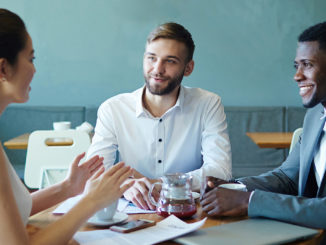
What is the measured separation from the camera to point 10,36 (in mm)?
1180

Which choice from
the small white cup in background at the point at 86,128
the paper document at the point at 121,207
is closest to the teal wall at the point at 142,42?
the small white cup in background at the point at 86,128

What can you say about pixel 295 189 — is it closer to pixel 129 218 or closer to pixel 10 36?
pixel 129 218

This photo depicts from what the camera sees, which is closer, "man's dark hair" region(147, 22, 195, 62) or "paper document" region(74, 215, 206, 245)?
"paper document" region(74, 215, 206, 245)

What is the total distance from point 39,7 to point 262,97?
2.49 meters

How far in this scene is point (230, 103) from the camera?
183 inches

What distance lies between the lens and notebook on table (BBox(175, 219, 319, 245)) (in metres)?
1.13

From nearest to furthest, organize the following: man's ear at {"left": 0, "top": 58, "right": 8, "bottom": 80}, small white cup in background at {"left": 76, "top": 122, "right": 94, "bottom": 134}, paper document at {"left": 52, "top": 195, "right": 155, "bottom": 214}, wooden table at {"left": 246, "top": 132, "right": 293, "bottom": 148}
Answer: man's ear at {"left": 0, "top": 58, "right": 8, "bottom": 80} < paper document at {"left": 52, "top": 195, "right": 155, "bottom": 214} < wooden table at {"left": 246, "top": 132, "right": 293, "bottom": 148} < small white cup in background at {"left": 76, "top": 122, "right": 94, "bottom": 134}

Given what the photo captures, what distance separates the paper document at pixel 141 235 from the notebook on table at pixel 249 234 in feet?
0.09

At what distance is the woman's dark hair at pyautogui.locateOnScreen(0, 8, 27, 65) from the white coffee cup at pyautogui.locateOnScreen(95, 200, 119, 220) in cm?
49

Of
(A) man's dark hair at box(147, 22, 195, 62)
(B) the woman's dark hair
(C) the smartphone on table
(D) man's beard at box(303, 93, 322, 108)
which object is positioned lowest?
(C) the smartphone on table

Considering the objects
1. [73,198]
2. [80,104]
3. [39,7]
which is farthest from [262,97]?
[73,198]

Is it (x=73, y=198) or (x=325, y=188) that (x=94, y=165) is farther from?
(x=325, y=188)

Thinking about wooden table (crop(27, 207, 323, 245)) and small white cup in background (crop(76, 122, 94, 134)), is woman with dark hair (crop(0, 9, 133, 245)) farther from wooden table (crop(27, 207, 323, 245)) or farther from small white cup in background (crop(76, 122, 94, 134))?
small white cup in background (crop(76, 122, 94, 134))

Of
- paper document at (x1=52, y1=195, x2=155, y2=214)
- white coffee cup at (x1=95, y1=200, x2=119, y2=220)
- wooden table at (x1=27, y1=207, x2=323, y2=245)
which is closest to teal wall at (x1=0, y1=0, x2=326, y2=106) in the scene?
paper document at (x1=52, y1=195, x2=155, y2=214)
